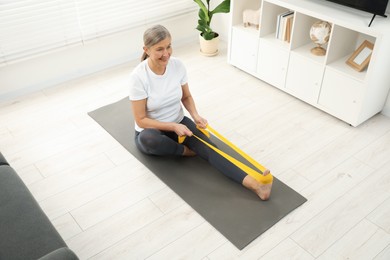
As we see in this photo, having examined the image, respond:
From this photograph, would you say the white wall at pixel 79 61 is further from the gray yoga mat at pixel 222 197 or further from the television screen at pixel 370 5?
the gray yoga mat at pixel 222 197

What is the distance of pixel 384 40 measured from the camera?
2.38 metres

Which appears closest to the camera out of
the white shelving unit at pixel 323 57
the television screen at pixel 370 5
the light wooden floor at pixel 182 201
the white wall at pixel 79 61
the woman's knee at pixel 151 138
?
the light wooden floor at pixel 182 201

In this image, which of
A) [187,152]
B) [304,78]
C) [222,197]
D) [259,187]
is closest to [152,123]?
[187,152]

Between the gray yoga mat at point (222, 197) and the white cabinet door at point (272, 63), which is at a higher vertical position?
the white cabinet door at point (272, 63)

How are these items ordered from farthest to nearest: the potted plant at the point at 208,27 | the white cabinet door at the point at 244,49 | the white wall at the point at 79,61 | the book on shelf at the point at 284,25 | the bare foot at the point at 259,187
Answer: the potted plant at the point at 208,27, the white cabinet door at the point at 244,49, the white wall at the point at 79,61, the book on shelf at the point at 284,25, the bare foot at the point at 259,187

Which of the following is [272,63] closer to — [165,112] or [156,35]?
[165,112]

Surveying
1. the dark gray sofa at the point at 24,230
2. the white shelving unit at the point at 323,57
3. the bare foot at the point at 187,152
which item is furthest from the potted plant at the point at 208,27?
the dark gray sofa at the point at 24,230

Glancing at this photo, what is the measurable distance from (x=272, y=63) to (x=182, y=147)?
120cm

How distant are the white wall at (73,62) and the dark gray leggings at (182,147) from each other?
1.27 m

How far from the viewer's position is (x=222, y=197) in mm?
2189

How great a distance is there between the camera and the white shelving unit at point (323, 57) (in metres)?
2.54

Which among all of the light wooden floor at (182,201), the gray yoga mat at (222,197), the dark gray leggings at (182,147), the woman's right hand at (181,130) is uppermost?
the woman's right hand at (181,130)

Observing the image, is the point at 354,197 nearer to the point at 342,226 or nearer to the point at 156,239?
the point at 342,226

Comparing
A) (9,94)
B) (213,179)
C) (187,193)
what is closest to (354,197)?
(213,179)
